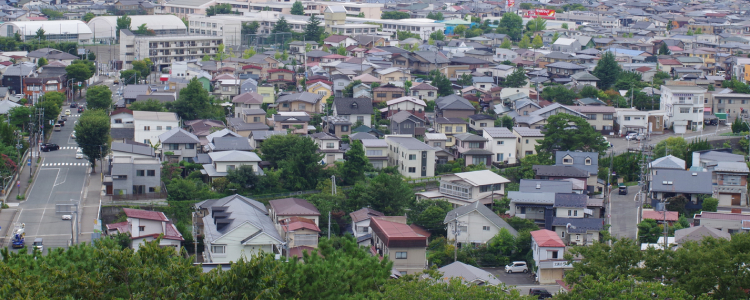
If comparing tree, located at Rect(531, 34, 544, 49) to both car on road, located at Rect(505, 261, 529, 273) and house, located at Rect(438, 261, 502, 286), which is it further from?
house, located at Rect(438, 261, 502, 286)

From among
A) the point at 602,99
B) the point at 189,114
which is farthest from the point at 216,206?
the point at 602,99

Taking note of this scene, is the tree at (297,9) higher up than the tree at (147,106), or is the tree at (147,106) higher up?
the tree at (297,9)

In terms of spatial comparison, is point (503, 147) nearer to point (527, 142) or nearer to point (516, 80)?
point (527, 142)

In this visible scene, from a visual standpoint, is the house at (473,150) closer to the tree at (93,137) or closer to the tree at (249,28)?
the tree at (93,137)

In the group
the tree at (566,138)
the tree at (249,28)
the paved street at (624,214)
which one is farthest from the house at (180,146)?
the tree at (249,28)

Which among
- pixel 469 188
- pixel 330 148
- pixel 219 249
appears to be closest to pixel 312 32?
pixel 330 148

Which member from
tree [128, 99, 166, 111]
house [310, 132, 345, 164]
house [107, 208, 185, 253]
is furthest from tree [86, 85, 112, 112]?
house [107, 208, 185, 253]
